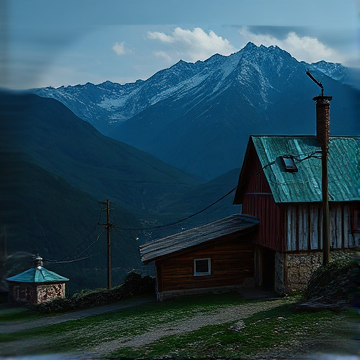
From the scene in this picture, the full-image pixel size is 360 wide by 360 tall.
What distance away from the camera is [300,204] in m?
16.4

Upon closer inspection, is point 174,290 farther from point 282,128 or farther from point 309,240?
point 282,128

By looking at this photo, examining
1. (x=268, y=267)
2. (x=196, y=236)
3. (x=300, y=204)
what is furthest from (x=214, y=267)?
(x=300, y=204)

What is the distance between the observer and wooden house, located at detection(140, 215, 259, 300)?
18375mm

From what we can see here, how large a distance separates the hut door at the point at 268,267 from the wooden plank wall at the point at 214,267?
0.56 m

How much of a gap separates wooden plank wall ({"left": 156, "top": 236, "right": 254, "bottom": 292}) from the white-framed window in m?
0.14

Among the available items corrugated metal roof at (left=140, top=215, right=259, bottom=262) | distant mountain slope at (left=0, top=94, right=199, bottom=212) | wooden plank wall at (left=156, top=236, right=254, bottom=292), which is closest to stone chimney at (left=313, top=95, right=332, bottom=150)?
corrugated metal roof at (left=140, top=215, right=259, bottom=262)

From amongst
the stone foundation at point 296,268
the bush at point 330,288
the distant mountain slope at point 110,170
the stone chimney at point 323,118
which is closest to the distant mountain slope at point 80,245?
the stone foundation at point 296,268

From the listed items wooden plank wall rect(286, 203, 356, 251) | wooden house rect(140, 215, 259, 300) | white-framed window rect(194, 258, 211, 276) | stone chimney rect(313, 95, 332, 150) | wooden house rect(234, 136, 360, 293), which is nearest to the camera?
stone chimney rect(313, 95, 332, 150)

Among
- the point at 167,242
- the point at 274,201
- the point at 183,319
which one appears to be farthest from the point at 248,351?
the point at 167,242

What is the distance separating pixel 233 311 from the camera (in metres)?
13.4

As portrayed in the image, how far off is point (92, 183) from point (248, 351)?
128372mm

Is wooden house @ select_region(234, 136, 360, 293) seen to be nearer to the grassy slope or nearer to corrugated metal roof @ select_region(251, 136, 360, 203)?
corrugated metal roof @ select_region(251, 136, 360, 203)

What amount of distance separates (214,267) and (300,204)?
5.03 meters

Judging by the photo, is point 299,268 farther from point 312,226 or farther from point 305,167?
point 305,167
